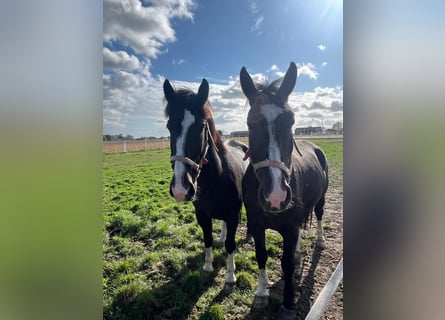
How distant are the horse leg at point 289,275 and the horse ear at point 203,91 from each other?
118cm

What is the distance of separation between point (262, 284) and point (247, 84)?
5.07 ft

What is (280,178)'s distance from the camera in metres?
1.39

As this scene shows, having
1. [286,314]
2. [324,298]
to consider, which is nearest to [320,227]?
[324,298]

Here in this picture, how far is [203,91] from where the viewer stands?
1771 millimetres

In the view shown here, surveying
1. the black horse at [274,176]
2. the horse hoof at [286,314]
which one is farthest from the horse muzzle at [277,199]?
the horse hoof at [286,314]

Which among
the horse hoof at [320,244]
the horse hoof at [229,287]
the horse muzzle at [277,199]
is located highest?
the horse muzzle at [277,199]

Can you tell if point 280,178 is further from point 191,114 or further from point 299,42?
point 299,42

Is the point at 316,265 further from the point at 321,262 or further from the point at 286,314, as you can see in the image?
the point at 286,314

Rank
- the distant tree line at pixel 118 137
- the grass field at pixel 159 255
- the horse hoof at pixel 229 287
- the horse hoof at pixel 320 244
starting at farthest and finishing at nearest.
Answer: the horse hoof at pixel 320 244 → the horse hoof at pixel 229 287 → the grass field at pixel 159 255 → the distant tree line at pixel 118 137

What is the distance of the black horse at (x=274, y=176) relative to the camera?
1406 millimetres

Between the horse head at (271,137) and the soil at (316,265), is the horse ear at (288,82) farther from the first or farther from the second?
the soil at (316,265)
